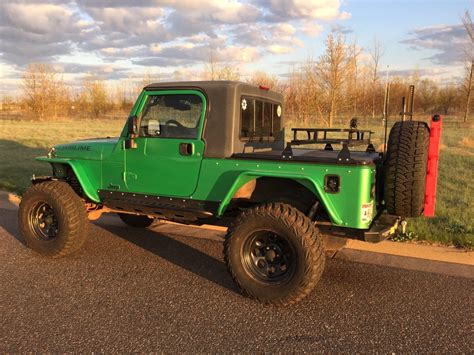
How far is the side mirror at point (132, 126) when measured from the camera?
15.9ft

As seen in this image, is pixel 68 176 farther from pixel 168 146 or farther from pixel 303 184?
pixel 303 184

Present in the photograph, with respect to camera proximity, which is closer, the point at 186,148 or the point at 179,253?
the point at 186,148

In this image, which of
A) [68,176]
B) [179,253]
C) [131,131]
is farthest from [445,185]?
[68,176]

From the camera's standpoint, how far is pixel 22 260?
526 centimetres

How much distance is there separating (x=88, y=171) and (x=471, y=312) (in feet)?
13.8

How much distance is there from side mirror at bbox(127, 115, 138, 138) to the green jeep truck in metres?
0.01

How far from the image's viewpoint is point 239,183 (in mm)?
4223

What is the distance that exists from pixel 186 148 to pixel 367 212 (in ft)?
6.11

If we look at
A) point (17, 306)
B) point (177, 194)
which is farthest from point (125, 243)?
point (17, 306)

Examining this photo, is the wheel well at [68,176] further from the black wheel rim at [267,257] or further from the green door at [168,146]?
the black wheel rim at [267,257]

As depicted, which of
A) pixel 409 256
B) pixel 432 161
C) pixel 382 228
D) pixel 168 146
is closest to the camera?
pixel 432 161

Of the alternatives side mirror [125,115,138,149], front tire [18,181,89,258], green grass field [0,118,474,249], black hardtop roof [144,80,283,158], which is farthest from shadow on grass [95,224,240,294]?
green grass field [0,118,474,249]

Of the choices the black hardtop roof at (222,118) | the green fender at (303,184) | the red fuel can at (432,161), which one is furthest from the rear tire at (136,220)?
the red fuel can at (432,161)

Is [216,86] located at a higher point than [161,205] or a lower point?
higher
